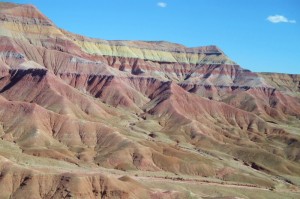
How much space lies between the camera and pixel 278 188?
489ft

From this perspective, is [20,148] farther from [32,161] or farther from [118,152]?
[118,152]

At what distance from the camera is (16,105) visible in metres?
182

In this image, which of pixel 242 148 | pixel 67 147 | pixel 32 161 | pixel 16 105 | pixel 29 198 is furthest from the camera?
pixel 242 148

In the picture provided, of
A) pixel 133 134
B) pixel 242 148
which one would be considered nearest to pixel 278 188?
pixel 242 148

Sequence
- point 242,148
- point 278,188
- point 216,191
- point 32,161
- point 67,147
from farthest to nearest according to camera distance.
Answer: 1. point 242,148
2. point 67,147
3. point 278,188
4. point 32,161
5. point 216,191

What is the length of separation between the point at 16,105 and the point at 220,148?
81813 millimetres

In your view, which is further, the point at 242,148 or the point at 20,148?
the point at 242,148

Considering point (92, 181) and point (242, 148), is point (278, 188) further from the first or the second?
→ point (92, 181)

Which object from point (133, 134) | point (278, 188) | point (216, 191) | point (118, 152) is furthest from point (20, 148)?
point (278, 188)

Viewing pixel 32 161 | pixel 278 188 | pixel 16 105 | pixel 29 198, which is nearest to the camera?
pixel 29 198

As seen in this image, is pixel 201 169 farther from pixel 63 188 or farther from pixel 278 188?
pixel 63 188

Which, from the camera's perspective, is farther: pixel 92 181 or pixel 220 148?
pixel 220 148

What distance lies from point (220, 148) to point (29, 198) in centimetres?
11418

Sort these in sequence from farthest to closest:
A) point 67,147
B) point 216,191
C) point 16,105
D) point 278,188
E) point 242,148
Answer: point 242,148, point 16,105, point 67,147, point 278,188, point 216,191
